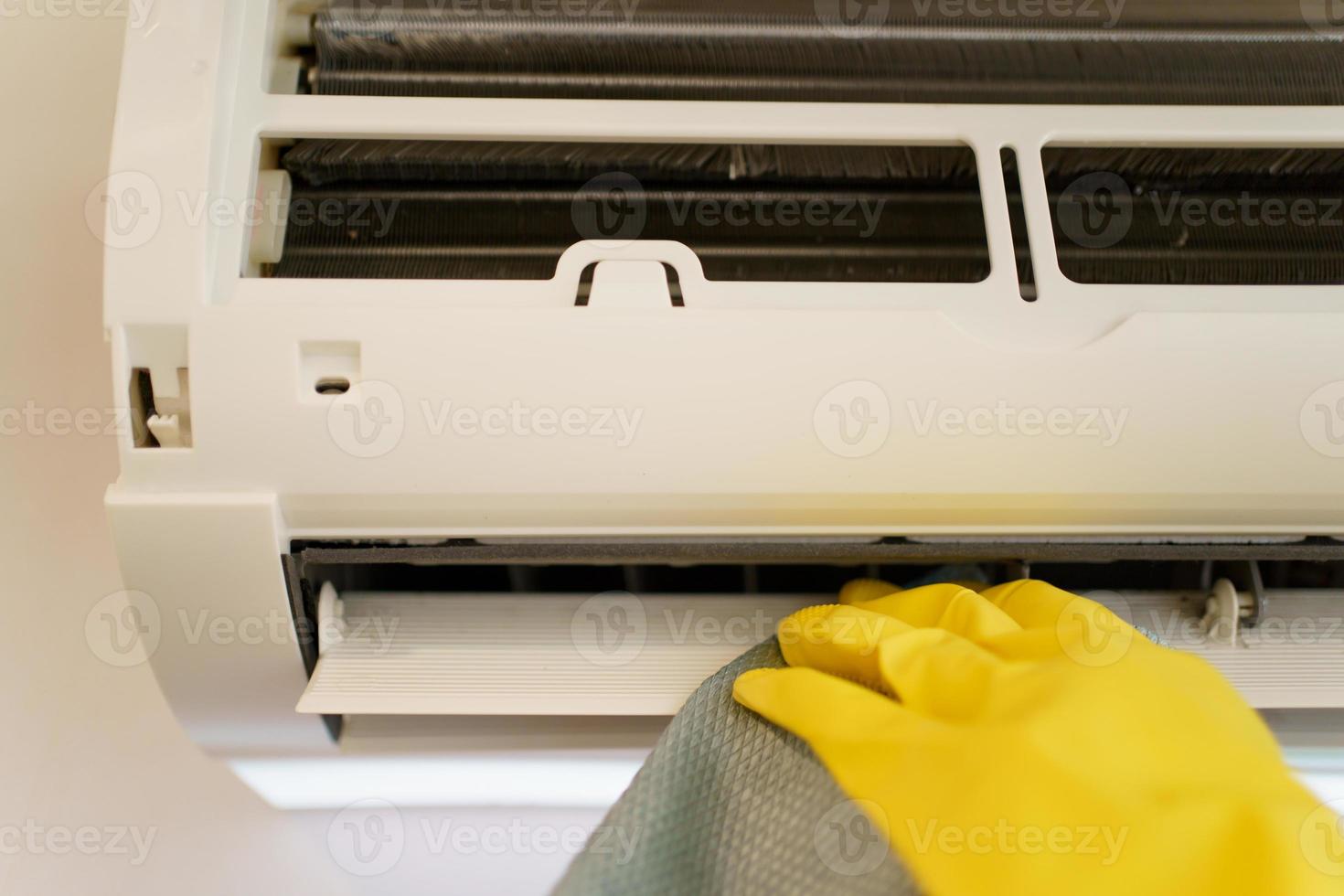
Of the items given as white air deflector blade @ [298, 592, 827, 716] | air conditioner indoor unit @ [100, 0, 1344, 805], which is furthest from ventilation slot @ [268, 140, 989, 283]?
white air deflector blade @ [298, 592, 827, 716]

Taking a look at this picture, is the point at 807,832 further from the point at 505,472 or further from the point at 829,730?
the point at 505,472

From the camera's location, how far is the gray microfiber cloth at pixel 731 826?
61cm

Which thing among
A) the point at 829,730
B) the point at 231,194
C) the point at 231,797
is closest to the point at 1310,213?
the point at 829,730

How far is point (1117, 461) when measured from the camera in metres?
0.74

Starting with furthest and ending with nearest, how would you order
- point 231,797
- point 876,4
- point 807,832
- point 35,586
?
point 35,586
point 231,797
point 876,4
point 807,832

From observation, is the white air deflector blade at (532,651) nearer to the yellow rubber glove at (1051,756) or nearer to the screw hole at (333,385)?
the yellow rubber glove at (1051,756)

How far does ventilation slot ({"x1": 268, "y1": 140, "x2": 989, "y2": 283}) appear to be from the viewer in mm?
881

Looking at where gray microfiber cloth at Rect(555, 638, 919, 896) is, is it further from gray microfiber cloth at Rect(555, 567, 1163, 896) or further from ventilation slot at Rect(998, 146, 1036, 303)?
ventilation slot at Rect(998, 146, 1036, 303)

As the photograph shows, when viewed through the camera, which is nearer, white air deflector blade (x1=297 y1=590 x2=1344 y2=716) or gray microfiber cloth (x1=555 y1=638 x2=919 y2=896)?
gray microfiber cloth (x1=555 y1=638 x2=919 y2=896)

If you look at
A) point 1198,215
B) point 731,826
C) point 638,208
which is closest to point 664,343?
point 638,208

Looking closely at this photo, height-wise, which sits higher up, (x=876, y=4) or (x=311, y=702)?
(x=876, y=4)

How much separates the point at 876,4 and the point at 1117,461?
0.50 metres

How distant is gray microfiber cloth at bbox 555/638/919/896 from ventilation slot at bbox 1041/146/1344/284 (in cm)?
56

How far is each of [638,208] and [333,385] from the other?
0.35 metres
